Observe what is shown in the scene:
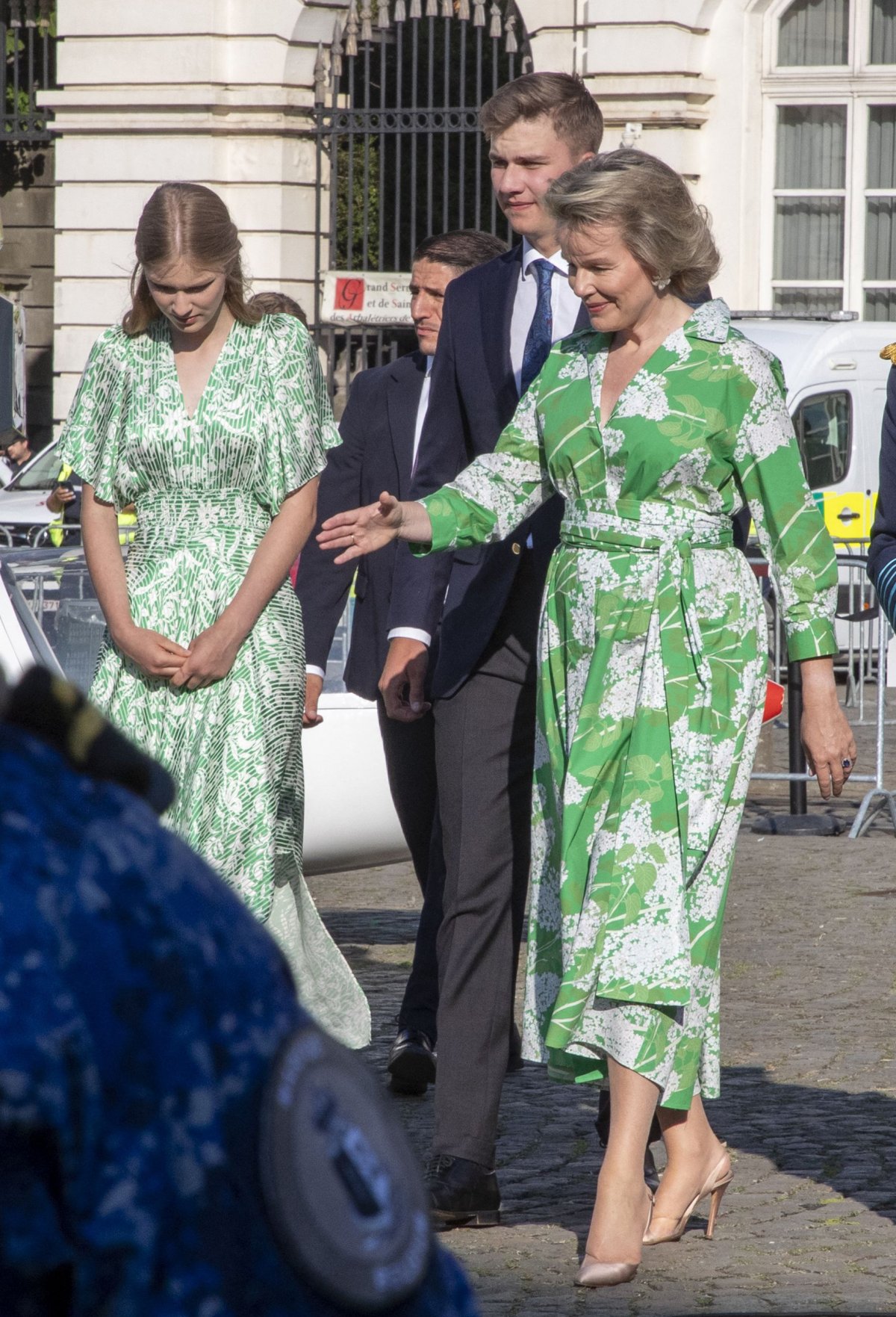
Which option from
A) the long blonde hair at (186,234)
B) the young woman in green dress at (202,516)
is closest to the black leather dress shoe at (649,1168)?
the young woman in green dress at (202,516)

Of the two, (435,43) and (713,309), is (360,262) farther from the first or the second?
Result: (713,309)

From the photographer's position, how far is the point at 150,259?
423cm

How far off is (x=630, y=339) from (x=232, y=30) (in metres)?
16.7

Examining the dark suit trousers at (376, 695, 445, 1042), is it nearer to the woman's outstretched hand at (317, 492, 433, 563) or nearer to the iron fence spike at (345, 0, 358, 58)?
the woman's outstretched hand at (317, 492, 433, 563)

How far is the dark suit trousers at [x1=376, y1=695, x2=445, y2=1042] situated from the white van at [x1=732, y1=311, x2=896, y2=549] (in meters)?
10.9

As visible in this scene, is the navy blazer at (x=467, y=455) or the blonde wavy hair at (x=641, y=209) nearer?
the blonde wavy hair at (x=641, y=209)

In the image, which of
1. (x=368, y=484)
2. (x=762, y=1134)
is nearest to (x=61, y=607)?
(x=368, y=484)

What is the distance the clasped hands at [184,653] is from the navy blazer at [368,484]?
4.92 feet

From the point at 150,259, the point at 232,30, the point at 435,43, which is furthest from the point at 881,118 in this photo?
the point at 150,259

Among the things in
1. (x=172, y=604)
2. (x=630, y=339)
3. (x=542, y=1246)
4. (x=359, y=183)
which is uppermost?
(x=359, y=183)

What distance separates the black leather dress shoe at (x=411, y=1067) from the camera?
5156 mm

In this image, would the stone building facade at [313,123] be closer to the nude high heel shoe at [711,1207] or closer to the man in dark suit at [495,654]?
the man in dark suit at [495,654]

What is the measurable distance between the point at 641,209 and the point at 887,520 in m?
0.69

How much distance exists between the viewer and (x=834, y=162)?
19609 millimetres
